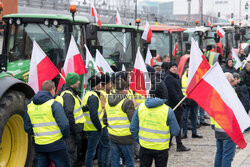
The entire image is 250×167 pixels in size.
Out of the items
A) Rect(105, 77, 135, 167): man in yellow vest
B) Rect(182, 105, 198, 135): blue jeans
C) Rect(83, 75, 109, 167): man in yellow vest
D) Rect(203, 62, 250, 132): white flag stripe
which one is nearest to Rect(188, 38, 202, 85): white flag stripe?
Rect(203, 62, 250, 132): white flag stripe

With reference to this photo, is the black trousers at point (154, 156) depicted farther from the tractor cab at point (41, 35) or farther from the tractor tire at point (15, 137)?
the tractor cab at point (41, 35)

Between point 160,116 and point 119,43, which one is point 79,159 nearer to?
point 160,116

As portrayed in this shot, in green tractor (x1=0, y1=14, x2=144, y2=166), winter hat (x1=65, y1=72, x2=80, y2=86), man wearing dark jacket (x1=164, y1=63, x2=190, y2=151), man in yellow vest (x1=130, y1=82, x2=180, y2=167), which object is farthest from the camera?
man wearing dark jacket (x1=164, y1=63, x2=190, y2=151)

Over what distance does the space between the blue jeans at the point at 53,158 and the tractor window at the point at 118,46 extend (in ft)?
23.7

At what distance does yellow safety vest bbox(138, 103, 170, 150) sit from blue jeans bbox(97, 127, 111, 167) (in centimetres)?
147

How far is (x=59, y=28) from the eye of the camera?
849 centimetres

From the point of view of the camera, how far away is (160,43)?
15.9m

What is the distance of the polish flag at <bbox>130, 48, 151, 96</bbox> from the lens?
752cm

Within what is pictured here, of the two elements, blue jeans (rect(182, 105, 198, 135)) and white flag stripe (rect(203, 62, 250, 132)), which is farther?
blue jeans (rect(182, 105, 198, 135))

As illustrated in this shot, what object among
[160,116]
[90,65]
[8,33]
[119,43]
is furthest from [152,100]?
[119,43]

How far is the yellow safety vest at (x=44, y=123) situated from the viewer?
16.6 ft

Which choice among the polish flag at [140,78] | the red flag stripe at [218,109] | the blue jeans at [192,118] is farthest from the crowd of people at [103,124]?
the blue jeans at [192,118]

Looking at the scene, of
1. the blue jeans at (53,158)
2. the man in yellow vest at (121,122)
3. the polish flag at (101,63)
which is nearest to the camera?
the blue jeans at (53,158)

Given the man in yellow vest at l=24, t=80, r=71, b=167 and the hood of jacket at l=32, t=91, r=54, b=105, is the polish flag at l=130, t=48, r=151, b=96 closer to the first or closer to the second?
the man in yellow vest at l=24, t=80, r=71, b=167
